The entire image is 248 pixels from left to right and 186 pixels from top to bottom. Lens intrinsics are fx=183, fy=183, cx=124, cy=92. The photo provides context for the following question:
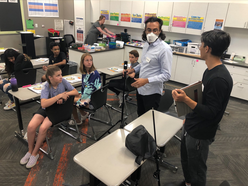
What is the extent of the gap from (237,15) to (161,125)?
150 inches

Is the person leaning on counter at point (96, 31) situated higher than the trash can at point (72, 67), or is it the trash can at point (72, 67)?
the person leaning on counter at point (96, 31)

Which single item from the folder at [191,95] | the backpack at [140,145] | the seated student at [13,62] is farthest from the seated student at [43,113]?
the folder at [191,95]

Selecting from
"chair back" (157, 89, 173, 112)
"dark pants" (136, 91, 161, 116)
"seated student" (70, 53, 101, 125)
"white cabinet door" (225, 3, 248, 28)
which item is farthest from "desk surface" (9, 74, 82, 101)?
"white cabinet door" (225, 3, 248, 28)

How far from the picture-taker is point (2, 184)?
1.91 meters

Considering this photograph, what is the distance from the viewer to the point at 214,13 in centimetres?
438

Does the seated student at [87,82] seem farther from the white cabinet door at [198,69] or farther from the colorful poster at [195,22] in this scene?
the colorful poster at [195,22]

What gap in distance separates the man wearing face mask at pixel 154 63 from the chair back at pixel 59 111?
2.94 ft

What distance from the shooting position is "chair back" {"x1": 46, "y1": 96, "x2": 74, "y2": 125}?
213 centimetres

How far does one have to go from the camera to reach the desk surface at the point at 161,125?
5.45 ft

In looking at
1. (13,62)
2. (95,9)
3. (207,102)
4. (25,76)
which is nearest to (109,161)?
(207,102)

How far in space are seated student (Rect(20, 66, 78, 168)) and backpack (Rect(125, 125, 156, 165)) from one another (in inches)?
44.2

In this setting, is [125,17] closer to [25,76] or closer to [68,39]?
[68,39]

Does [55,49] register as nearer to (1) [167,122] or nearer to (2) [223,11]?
(1) [167,122]

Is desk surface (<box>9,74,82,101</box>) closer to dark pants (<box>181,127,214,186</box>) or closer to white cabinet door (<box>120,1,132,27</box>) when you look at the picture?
dark pants (<box>181,127,214,186</box>)
